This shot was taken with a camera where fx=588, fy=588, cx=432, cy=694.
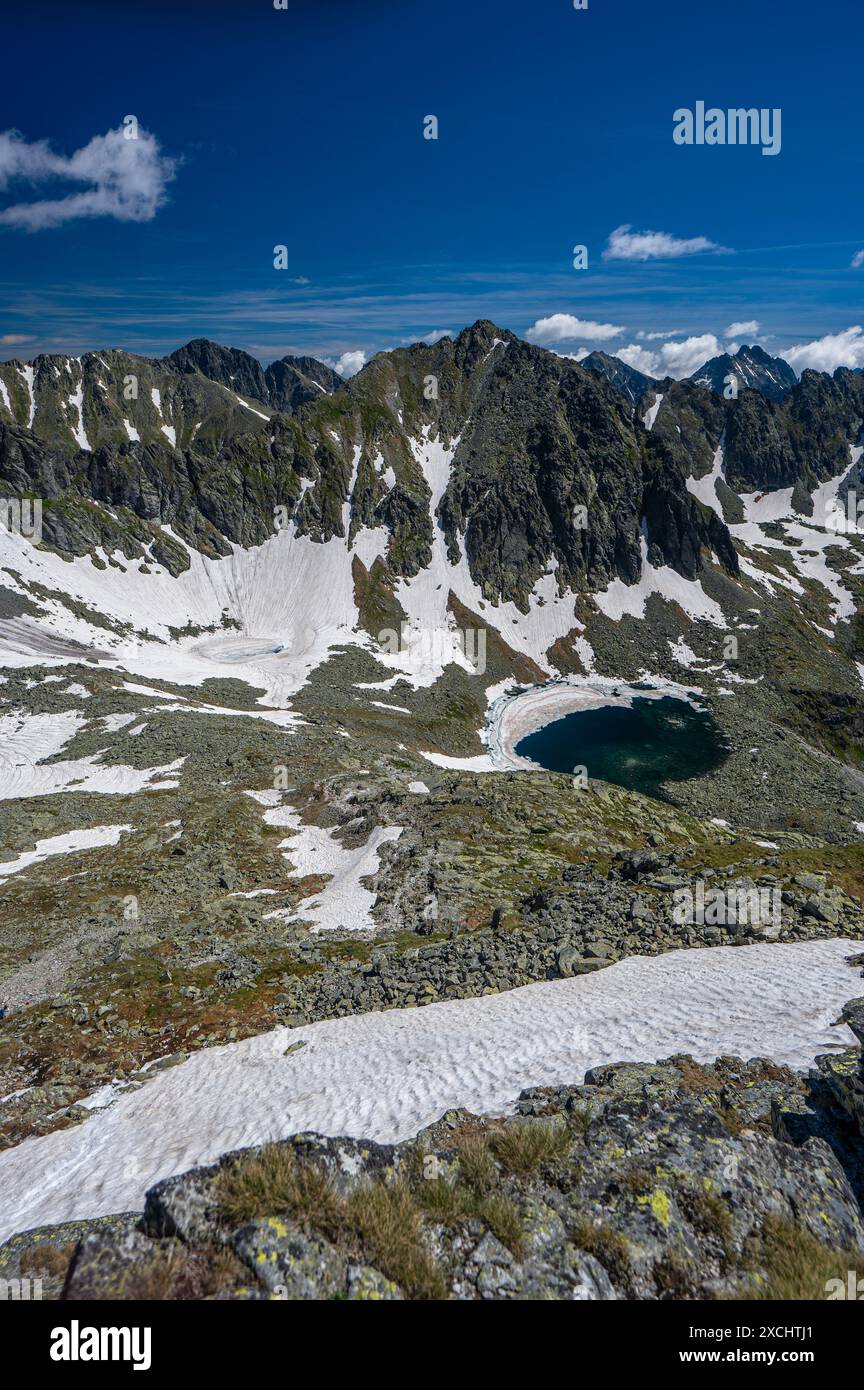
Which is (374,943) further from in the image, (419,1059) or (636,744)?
(636,744)

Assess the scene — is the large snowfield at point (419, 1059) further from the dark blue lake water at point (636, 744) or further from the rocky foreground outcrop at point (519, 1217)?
the dark blue lake water at point (636, 744)

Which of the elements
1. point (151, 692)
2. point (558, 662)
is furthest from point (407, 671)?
point (151, 692)

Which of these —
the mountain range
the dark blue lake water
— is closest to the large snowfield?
the mountain range

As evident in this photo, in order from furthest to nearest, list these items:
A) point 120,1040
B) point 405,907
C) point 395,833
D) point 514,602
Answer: point 514,602, point 395,833, point 405,907, point 120,1040

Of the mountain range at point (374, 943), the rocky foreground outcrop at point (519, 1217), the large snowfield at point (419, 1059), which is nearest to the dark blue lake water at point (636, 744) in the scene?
the mountain range at point (374, 943)

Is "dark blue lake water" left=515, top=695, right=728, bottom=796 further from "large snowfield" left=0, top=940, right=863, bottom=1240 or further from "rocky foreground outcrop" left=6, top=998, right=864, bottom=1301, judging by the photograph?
"rocky foreground outcrop" left=6, top=998, right=864, bottom=1301

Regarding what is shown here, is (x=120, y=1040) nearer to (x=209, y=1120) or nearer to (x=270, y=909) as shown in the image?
(x=209, y=1120)
